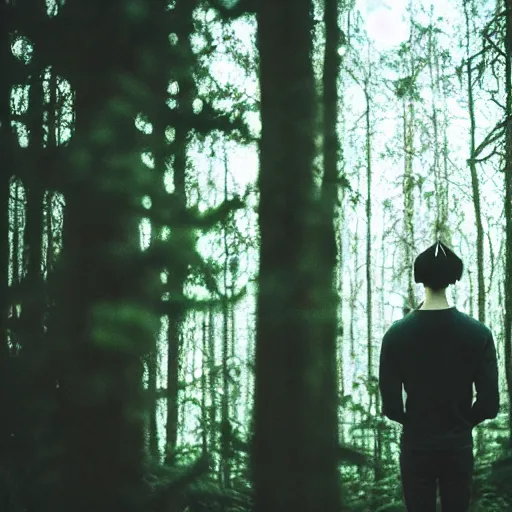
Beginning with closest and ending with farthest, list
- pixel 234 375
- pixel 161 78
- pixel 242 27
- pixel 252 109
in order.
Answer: pixel 161 78 < pixel 252 109 < pixel 234 375 < pixel 242 27

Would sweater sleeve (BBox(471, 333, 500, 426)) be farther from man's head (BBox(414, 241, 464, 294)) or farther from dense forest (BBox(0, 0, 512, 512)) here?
dense forest (BBox(0, 0, 512, 512))

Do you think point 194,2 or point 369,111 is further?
point 369,111

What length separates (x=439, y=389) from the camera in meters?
2.79

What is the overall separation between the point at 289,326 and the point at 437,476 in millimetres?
1540

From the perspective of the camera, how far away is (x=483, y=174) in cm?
846

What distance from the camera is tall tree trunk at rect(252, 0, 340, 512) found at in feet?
13.6

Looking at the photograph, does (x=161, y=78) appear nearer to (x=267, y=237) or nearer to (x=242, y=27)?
(x=267, y=237)

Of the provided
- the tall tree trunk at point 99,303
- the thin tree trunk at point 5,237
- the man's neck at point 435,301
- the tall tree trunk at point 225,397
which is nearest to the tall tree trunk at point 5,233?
the thin tree trunk at point 5,237

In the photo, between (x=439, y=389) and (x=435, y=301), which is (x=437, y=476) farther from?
(x=435, y=301)

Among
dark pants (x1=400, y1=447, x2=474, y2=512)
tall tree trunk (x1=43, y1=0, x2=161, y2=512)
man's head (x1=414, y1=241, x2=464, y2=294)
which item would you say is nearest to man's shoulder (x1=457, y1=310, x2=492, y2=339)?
man's head (x1=414, y1=241, x2=464, y2=294)

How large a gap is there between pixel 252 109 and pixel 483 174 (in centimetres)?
411

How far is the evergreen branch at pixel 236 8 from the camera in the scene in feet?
15.0

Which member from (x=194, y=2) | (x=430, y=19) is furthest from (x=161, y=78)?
(x=430, y=19)

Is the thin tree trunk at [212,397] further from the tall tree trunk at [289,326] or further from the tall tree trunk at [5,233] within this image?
the tall tree trunk at [5,233]
